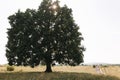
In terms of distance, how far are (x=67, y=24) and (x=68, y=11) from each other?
3.46m

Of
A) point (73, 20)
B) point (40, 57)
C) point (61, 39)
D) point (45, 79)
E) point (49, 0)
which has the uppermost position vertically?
point (49, 0)

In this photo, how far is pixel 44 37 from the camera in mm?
55656

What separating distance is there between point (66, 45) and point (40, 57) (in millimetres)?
5735

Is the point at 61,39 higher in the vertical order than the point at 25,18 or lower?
lower

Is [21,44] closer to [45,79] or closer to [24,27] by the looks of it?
[24,27]

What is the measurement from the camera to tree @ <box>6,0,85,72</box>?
55.7 meters

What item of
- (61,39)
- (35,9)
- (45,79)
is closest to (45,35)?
(61,39)

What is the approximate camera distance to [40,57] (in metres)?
54.3

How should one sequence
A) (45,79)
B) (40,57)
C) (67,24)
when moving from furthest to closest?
(67,24), (40,57), (45,79)

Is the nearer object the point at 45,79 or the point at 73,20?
the point at 45,79

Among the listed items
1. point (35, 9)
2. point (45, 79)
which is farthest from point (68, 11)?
point (45, 79)

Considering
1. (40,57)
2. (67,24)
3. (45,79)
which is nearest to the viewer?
(45,79)

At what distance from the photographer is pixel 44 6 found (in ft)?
193

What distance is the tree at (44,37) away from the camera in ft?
183
